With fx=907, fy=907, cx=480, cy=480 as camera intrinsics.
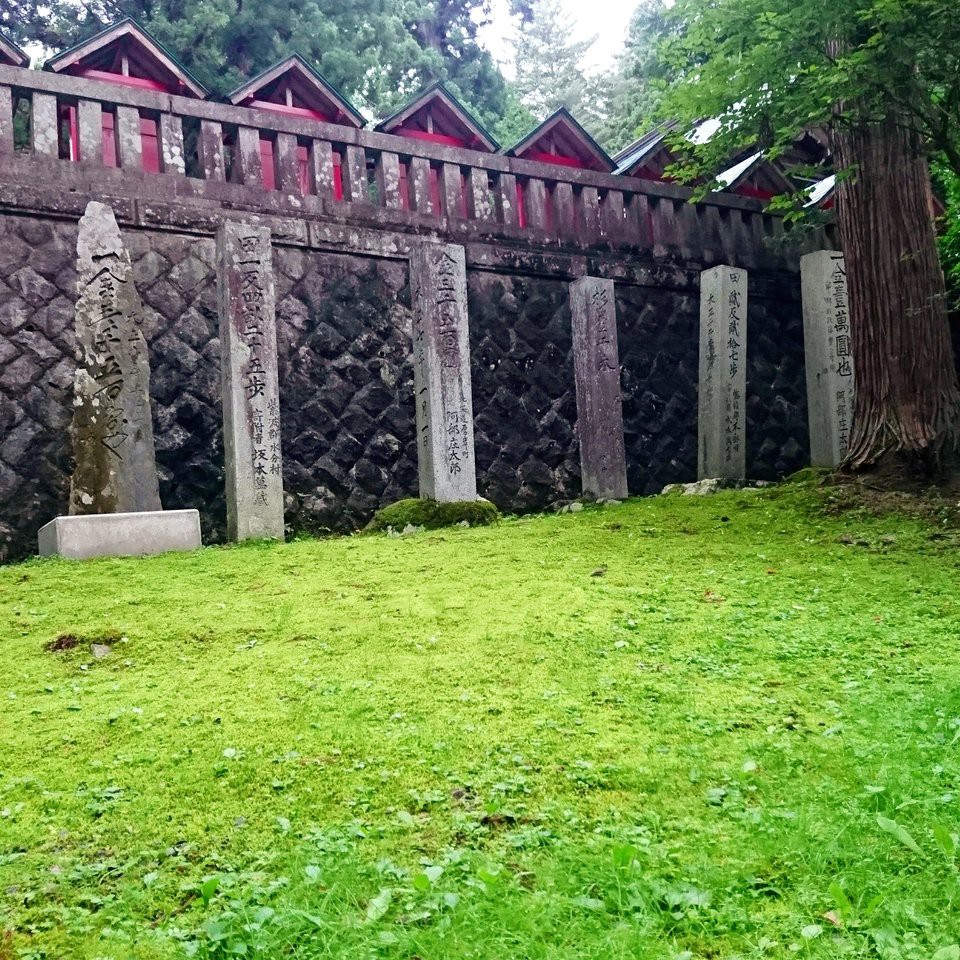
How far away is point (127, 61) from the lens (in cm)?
1205

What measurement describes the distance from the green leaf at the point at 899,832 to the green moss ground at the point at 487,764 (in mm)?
20

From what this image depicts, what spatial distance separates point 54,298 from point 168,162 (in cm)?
189

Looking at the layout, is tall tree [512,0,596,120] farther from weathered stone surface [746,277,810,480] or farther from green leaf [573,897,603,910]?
green leaf [573,897,603,910]

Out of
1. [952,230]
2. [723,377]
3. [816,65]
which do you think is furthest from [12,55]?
[952,230]

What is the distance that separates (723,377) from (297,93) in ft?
23.6

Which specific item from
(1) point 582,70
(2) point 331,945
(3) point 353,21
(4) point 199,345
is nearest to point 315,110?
(4) point 199,345

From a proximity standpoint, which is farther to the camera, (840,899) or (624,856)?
(624,856)

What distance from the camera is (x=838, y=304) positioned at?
1127 cm

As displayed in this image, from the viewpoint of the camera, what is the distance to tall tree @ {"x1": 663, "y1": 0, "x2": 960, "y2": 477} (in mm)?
6645

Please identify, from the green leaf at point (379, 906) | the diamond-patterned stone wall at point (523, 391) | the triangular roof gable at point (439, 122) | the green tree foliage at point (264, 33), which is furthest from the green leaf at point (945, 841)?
the green tree foliage at point (264, 33)

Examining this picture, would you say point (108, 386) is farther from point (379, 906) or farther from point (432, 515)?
point (379, 906)

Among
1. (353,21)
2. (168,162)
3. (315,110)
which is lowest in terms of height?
(168,162)

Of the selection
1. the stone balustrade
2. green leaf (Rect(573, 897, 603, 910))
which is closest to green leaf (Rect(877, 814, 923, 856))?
green leaf (Rect(573, 897, 603, 910))

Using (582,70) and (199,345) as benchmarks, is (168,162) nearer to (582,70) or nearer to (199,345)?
(199,345)
